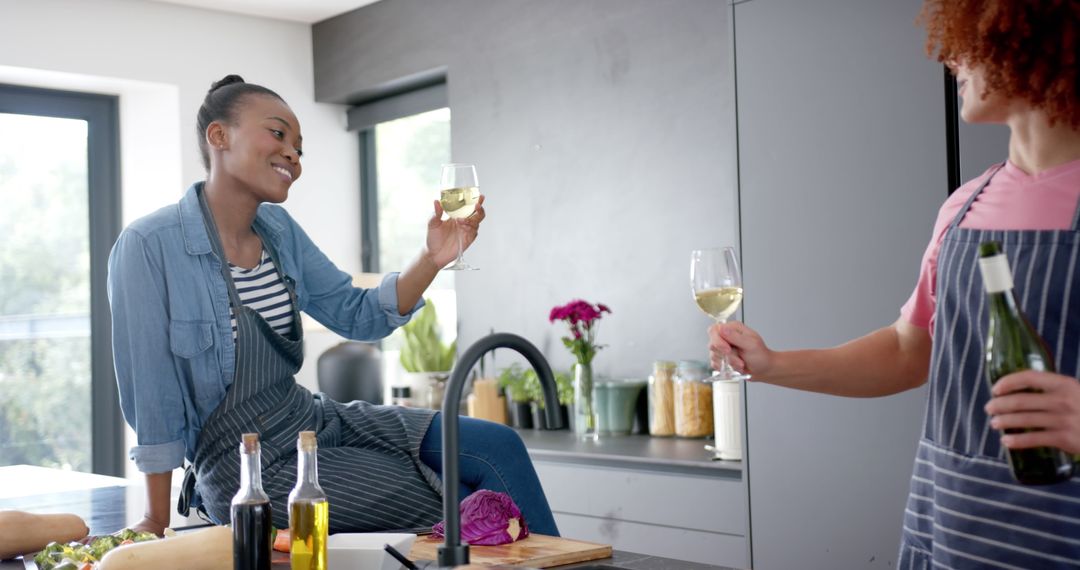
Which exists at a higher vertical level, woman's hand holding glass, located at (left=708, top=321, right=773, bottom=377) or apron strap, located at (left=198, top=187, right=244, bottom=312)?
apron strap, located at (left=198, top=187, right=244, bottom=312)

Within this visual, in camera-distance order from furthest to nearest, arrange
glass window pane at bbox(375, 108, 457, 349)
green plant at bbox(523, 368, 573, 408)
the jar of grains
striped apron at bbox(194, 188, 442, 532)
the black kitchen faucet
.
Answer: glass window pane at bbox(375, 108, 457, 349), green plant at bbox(523, 368, 573, 408), the jar of grains, striped apron at bbox(194, 188, 442, 532), the black kitchen faucet

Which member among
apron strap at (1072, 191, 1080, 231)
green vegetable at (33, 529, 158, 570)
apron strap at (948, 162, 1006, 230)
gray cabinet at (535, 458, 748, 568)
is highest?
apron strap at (948, 162, 1006, 230)

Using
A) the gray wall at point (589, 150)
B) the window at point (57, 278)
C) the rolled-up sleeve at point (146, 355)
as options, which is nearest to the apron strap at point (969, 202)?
the rolled-up sleeve at point (146, 355)

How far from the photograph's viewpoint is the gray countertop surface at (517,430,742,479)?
3396 millimetres

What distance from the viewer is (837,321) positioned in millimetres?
2885

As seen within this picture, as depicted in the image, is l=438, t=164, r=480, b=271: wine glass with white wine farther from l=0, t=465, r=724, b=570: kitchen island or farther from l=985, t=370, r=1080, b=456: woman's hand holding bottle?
l=985, t=370, r=1080, b=456: woman's hand holding bottle

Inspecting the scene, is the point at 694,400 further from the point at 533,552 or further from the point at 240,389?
the point at 533,552

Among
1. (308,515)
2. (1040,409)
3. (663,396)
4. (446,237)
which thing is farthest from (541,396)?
(1040,409)

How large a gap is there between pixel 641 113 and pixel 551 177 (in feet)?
1.67

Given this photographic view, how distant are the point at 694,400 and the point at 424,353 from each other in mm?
1599

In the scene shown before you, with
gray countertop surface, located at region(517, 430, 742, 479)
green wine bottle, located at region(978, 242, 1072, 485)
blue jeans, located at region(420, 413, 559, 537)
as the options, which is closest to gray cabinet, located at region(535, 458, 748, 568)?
gray countertop surface, located at region(517, 430, 742, 479)

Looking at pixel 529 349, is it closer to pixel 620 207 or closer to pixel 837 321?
pixel 837 321

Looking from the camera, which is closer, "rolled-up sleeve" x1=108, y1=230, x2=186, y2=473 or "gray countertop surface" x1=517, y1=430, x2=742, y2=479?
"rolled-up sleeve" x1=108, y1=230, x2=186, y2=473

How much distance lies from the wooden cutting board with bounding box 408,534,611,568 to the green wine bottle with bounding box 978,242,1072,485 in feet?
2.09
